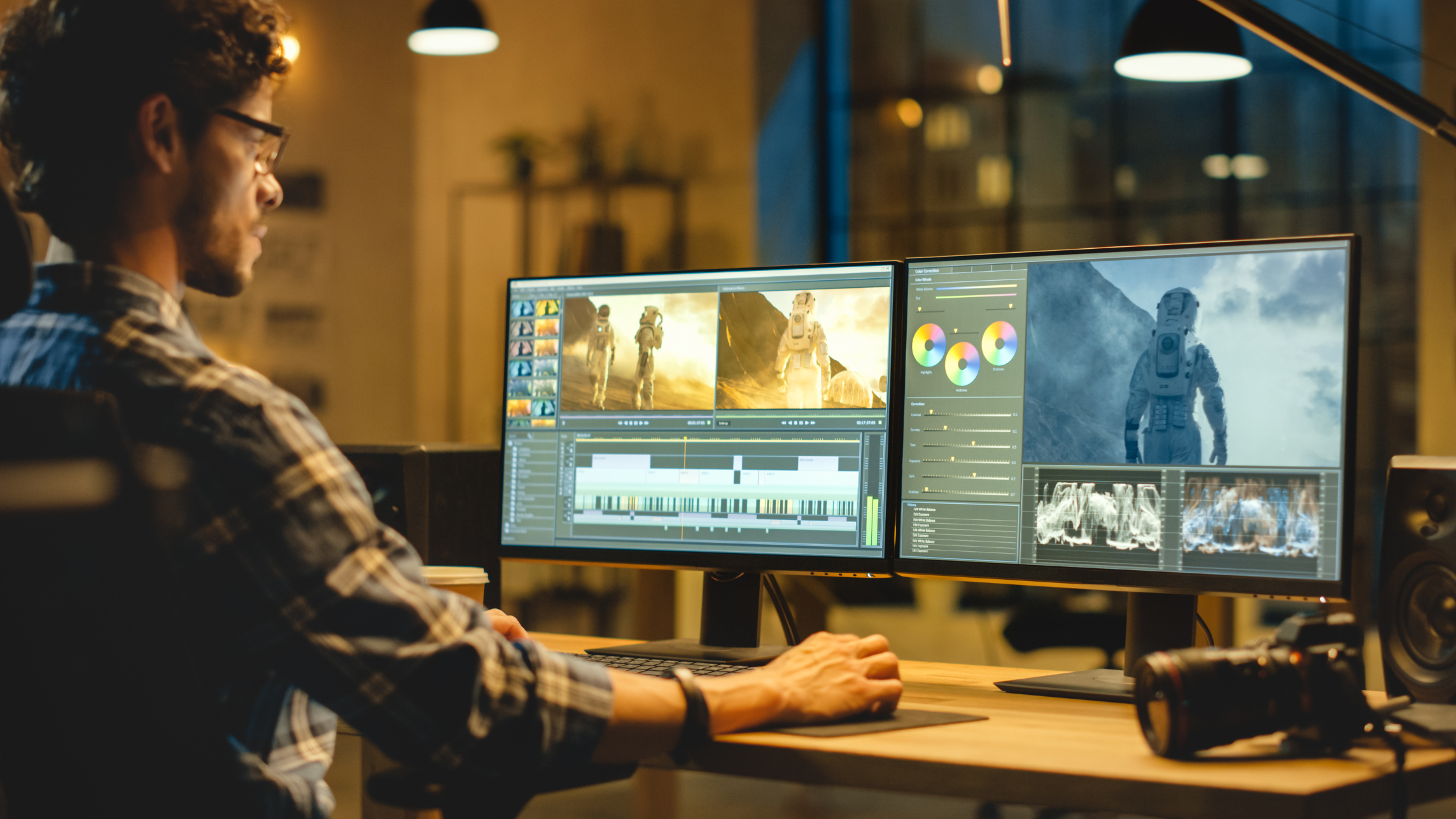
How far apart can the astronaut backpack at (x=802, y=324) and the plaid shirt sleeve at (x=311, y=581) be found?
72 cm

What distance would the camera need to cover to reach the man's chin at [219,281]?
43.5 inches

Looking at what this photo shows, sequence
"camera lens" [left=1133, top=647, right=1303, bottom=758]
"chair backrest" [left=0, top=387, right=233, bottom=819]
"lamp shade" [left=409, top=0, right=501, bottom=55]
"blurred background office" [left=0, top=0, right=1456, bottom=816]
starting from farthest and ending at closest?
"blurred background office" [left=0, top=0, right=1456, bottom=816]
"lamp shade" [left=409, top=0, right=501, bottom=55]
"camera lens" [left=1133, top=647, right=1303, bottom=758]
"chair backrest" [left=0, top=387, right=233, bottom=819]

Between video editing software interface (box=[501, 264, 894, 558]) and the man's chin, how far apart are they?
0.63 meters

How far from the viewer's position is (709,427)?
1.65m

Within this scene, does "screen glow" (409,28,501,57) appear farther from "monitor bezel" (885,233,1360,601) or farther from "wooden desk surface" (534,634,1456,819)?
"wooden desk surface" (534,634,1456,819)

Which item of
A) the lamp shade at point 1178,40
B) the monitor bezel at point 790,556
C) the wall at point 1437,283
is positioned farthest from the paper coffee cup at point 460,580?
the wall at point 1437,283

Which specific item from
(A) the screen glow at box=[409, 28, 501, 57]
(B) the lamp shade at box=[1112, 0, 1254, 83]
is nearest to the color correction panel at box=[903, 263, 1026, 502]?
(B) the lamp shade at box=[1112, 0, 1254, 83]

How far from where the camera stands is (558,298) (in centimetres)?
177

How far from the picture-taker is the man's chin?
111cm

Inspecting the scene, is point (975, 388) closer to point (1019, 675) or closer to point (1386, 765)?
point (1019, 675)

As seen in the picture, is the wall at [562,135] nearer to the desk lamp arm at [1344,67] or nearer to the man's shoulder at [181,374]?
the desk lamp arm at [1344,67]

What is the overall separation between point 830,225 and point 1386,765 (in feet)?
18.4

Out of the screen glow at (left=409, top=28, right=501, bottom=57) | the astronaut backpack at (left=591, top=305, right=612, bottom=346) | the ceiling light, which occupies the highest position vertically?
the ceiling light

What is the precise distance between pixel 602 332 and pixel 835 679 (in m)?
0.66
